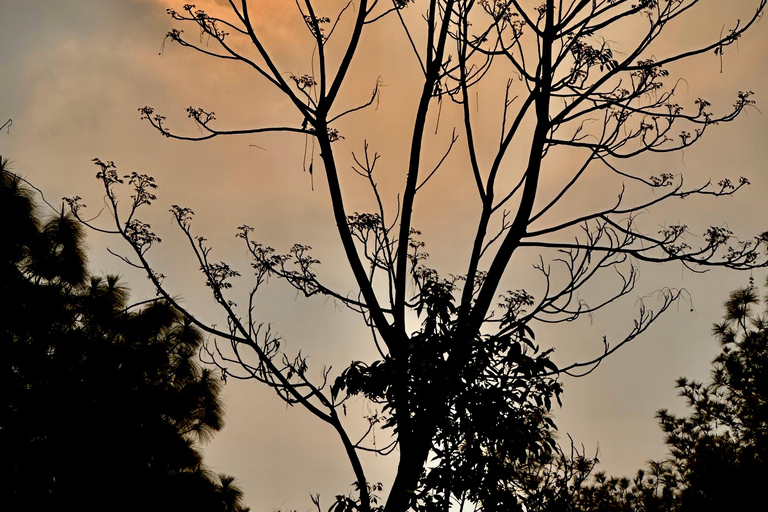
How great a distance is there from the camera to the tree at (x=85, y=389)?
11.8m

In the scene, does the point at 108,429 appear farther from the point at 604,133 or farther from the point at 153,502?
the point at 604,133

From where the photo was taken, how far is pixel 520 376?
427 cm

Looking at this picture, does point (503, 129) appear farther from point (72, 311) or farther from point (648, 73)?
point (72, 311)

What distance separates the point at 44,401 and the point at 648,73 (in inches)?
416

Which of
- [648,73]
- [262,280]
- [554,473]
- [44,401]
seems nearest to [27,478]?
[44,401]

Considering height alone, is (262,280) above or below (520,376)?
above

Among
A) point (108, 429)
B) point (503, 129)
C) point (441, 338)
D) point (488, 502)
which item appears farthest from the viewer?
point (108, 429)

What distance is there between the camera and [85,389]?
40.6 ft

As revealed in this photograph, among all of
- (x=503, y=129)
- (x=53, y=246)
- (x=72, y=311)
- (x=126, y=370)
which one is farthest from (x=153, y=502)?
(x=503, y=129)

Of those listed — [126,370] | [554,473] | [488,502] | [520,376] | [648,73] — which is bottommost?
[488,502]

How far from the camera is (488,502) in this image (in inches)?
159

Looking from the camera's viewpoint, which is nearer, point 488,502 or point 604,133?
point 488,502

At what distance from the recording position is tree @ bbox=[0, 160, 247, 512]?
1178cm

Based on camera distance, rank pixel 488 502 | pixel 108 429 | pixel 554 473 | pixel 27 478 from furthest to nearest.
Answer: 1. pixel 108 429
2. pixel 27 478
3. pixel 554 473
4. pixel 488 502
